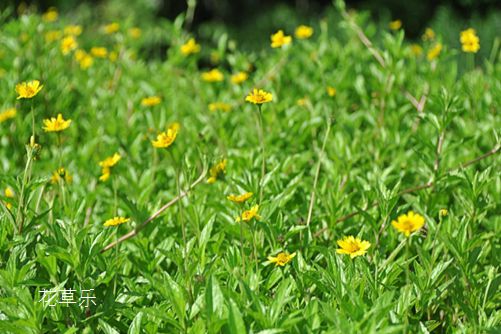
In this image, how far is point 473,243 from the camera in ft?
5.05

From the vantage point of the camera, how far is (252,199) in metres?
1.72

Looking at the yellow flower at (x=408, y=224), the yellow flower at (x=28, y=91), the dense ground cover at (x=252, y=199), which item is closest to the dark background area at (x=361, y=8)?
the dense ground cover at (x=252, y=199)

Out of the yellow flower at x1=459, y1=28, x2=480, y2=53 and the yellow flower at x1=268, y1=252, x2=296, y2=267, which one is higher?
the yellow flower at x1=268, y1=252, x2=296, y2=267

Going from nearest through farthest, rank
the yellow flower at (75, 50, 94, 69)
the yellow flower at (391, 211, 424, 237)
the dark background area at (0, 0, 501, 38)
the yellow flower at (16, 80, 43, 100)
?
the yellow flower at (391, 211, 424, 237), the yellow flower at (16, 80, 43, 100), the yellow flower at (75, 50, 94, 69), the dark background area at (0, 0, 501, 38)

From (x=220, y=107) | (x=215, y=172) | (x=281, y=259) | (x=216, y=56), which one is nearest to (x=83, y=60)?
(x=216, y=56)

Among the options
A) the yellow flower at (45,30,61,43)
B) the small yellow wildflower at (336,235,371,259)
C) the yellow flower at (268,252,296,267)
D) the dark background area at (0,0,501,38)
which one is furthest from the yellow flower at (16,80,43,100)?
the dark background area at (0,0,501,38)

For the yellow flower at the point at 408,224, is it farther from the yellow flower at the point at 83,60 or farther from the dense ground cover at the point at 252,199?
the yellow flower at the point at 83,60

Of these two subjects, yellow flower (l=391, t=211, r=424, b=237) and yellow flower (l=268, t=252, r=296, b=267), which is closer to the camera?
yellow flower (l=391, t=211, r=424, b=237)

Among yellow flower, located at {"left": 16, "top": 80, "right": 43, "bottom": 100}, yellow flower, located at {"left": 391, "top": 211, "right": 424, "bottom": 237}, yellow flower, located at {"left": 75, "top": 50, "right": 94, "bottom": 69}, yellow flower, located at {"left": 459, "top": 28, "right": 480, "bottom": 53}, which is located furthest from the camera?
yellow flower, located at {"left": 75, "top": 50, "right": 94, "bottom": 69}

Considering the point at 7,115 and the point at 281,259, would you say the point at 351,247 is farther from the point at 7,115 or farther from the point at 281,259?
the point at 7,115

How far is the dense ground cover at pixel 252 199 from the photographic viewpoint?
1.38 meters

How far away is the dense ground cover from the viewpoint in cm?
138

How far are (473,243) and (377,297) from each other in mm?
312

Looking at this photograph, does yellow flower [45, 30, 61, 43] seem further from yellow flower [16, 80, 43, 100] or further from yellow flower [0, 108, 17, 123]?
yellow flower [16, 80, 43, 100]
